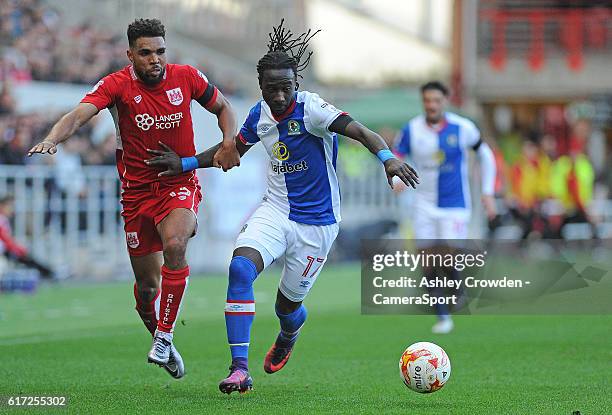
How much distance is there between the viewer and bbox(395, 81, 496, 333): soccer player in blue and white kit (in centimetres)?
1393

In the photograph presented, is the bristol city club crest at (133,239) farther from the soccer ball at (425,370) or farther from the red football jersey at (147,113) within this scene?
the soccer ball at (425,370)

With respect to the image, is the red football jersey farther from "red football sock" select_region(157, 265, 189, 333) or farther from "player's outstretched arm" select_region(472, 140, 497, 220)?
"player's outstretched arm" select_region(472, 140, 497, 220)

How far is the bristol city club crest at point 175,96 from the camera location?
9234mm

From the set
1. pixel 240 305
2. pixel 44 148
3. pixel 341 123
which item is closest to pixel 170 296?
pixel 240 305

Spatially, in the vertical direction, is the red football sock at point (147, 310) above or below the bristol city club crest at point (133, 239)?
below

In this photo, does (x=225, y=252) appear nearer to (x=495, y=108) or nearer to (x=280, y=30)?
(x=280, y=30)

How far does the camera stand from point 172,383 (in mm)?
9492

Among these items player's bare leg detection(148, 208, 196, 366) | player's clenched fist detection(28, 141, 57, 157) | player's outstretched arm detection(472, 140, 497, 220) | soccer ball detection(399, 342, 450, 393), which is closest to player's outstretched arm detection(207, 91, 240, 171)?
player's bare leg detection(148, 208, 196, 366)

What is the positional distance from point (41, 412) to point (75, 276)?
40.8 ft

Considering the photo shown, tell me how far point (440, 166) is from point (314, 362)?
12.4 feet

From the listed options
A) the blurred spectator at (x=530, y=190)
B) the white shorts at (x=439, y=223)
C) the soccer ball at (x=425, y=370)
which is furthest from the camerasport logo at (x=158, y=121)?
the blurred spectator at (x=530, y=190)

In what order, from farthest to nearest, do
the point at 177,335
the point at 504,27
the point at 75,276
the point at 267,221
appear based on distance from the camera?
the point at 504,27, the point at 75,276, the point at 177,335, the point at 267,221

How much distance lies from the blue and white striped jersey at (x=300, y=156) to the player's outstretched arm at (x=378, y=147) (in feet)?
0.55

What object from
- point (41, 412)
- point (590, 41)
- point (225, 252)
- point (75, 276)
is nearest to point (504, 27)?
point (590, 41)
